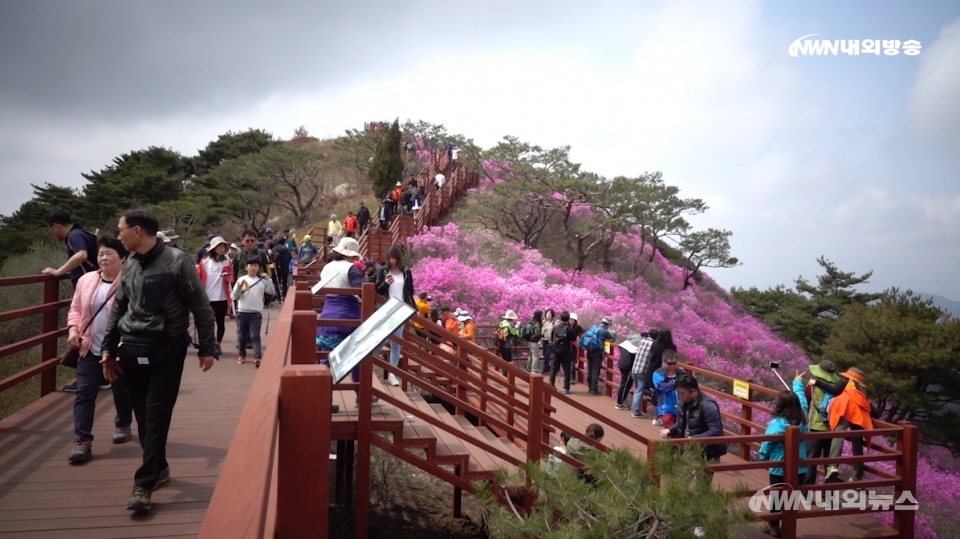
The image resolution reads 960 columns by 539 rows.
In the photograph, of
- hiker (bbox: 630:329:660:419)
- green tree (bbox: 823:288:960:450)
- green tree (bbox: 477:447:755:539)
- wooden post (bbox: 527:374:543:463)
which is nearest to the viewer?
green tree (bbox: 477:447:755:539)

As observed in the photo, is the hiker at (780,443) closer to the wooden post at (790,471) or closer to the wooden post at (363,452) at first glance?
the wooden post at (790,471)

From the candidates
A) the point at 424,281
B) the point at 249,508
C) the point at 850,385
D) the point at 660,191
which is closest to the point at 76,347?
the point at 249,508

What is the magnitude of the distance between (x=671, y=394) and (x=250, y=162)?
102 ft

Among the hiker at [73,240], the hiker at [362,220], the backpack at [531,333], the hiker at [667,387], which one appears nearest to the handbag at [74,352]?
the hiker at [73,240]

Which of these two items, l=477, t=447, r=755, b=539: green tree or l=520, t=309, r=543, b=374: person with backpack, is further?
l=520, t=309, r=543, b=374: person with backpack

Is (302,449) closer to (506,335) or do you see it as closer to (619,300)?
(506,335)

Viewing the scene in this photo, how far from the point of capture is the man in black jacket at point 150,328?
3195mm

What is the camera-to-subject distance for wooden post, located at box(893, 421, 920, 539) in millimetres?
5777

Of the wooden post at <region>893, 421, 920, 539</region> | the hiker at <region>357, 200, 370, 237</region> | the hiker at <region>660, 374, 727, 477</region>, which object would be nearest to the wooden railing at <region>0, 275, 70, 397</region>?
the hiker at <region>660, 374, 727, 477</region>

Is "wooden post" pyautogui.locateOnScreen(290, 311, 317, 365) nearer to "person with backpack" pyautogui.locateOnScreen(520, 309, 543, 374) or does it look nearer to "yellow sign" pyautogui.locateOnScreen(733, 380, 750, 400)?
"yellow sign" pyautogui.locateOnScreen(733, 380, 750, 400)

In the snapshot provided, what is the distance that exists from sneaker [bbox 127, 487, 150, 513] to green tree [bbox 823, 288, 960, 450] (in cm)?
1834

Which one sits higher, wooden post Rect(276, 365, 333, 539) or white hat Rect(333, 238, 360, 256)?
white hat Rect(333, 238, 360, 256)

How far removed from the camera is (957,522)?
392 inches

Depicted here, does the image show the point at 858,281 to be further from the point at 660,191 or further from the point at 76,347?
the point at 76,347
